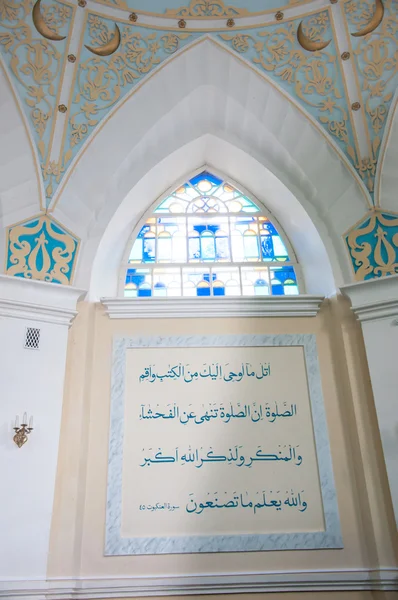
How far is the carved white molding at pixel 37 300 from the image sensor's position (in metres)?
4.34

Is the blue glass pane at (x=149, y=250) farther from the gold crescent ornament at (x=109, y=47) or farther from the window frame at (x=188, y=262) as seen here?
the gold crescent ornament at (x=109, y=47)

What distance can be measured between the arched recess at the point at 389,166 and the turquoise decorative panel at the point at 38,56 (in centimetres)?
284

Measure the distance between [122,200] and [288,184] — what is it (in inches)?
60.9

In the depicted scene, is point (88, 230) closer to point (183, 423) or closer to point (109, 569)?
point (183, 423)

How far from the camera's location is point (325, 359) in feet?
15.3

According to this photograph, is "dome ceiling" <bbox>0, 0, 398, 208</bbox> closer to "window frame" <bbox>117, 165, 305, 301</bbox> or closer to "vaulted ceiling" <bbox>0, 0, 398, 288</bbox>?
"vaulted ceiling" <bbox>0, 0, 398, 288</bbox>

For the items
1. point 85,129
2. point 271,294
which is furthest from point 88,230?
point 271,294

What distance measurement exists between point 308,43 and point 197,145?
4.43 feet

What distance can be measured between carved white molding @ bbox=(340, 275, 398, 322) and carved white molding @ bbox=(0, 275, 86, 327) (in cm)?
221

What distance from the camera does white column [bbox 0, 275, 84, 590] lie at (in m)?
3.76

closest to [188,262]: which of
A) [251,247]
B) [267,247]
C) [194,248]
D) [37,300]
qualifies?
[194,248]

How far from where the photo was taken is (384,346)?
4.38m

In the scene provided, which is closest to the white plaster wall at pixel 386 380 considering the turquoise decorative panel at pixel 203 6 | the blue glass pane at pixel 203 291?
the blue glass pane at pixel 203 291

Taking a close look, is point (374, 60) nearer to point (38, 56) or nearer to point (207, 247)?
point (207, 247)
